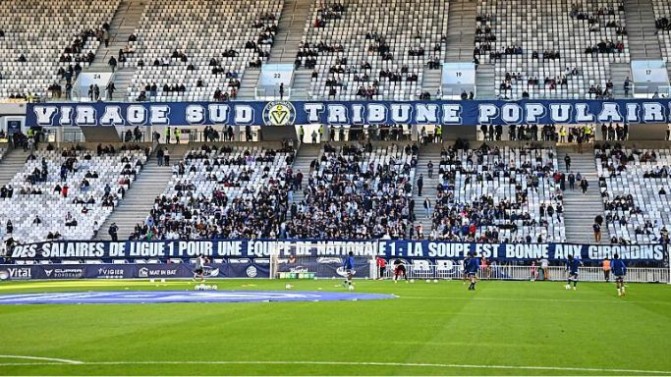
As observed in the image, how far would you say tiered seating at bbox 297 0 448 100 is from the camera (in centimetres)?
8325

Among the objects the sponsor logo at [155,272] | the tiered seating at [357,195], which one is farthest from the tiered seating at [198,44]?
the sponsor logo at [155,272]

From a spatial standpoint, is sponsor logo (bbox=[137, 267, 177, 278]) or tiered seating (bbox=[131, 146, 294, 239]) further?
tiered seating (bbox=[131, 146, 294, 239])

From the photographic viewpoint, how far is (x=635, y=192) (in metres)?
72.0

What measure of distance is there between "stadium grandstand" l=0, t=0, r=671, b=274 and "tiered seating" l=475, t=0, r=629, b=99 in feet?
0.49

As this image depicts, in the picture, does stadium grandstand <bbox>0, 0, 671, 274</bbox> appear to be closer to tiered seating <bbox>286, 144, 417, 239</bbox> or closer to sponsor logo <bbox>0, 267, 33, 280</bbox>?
tiered seating <bbox>286, 144, 417, 239</bbox>

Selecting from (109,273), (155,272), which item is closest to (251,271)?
(155,272)

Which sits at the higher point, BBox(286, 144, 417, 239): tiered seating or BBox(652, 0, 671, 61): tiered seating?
BBox(652, 0, 671, 61): tiered seating

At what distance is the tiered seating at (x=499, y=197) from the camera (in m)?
68.6

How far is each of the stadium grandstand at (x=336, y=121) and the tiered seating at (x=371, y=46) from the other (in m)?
0.16

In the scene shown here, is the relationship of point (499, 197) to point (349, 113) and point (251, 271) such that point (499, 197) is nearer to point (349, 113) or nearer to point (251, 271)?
point (349, 113)

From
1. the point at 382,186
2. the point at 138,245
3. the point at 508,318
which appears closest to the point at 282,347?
the point at 508,318

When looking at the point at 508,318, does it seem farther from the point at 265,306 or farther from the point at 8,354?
the point at 8,354

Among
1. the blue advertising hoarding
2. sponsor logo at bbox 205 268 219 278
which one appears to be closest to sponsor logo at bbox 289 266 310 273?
sponsor logo at bbox 205 268 219 278

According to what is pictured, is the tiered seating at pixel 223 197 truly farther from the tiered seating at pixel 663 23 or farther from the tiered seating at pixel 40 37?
the tiered seating at pixel 663 23
